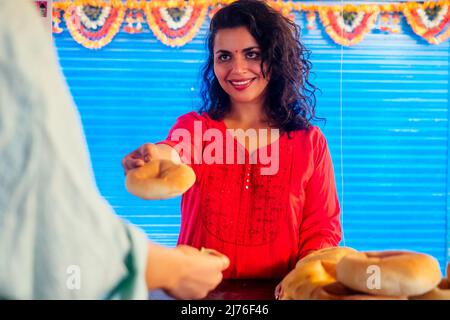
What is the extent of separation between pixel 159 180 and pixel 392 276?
12.5 inches

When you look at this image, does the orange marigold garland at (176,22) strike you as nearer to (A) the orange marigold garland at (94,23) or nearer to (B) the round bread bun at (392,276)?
(A) the orange marigold garland at (94,23)

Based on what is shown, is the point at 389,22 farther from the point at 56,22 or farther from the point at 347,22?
the point at 56,22

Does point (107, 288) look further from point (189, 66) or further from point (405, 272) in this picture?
point (189, 66)

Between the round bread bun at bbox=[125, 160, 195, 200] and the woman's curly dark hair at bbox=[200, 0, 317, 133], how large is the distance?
0.37 m

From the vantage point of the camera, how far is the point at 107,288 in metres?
0.35

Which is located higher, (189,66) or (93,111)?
(189,66)

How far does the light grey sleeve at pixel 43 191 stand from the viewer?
1.02ft

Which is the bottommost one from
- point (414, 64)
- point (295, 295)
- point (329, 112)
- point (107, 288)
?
point (295, 295)

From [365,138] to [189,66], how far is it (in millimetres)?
565

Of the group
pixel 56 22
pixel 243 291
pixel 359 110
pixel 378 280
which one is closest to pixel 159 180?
pixel 243 291

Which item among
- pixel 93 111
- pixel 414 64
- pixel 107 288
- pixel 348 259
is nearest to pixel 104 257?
pixel 107 288

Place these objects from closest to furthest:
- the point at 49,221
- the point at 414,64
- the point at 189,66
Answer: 1. the point at 49,221
2. the point at 414,64
3. the point at 189,66

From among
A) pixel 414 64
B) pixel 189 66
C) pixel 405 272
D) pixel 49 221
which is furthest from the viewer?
pixel 189 66

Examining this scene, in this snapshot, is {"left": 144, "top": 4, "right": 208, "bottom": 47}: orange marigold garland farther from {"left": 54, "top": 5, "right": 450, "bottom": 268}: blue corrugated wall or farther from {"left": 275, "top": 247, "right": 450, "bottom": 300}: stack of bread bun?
{"left": 275, "top": 247, "right": 450, "bottom": 300}: stack of bread bun
